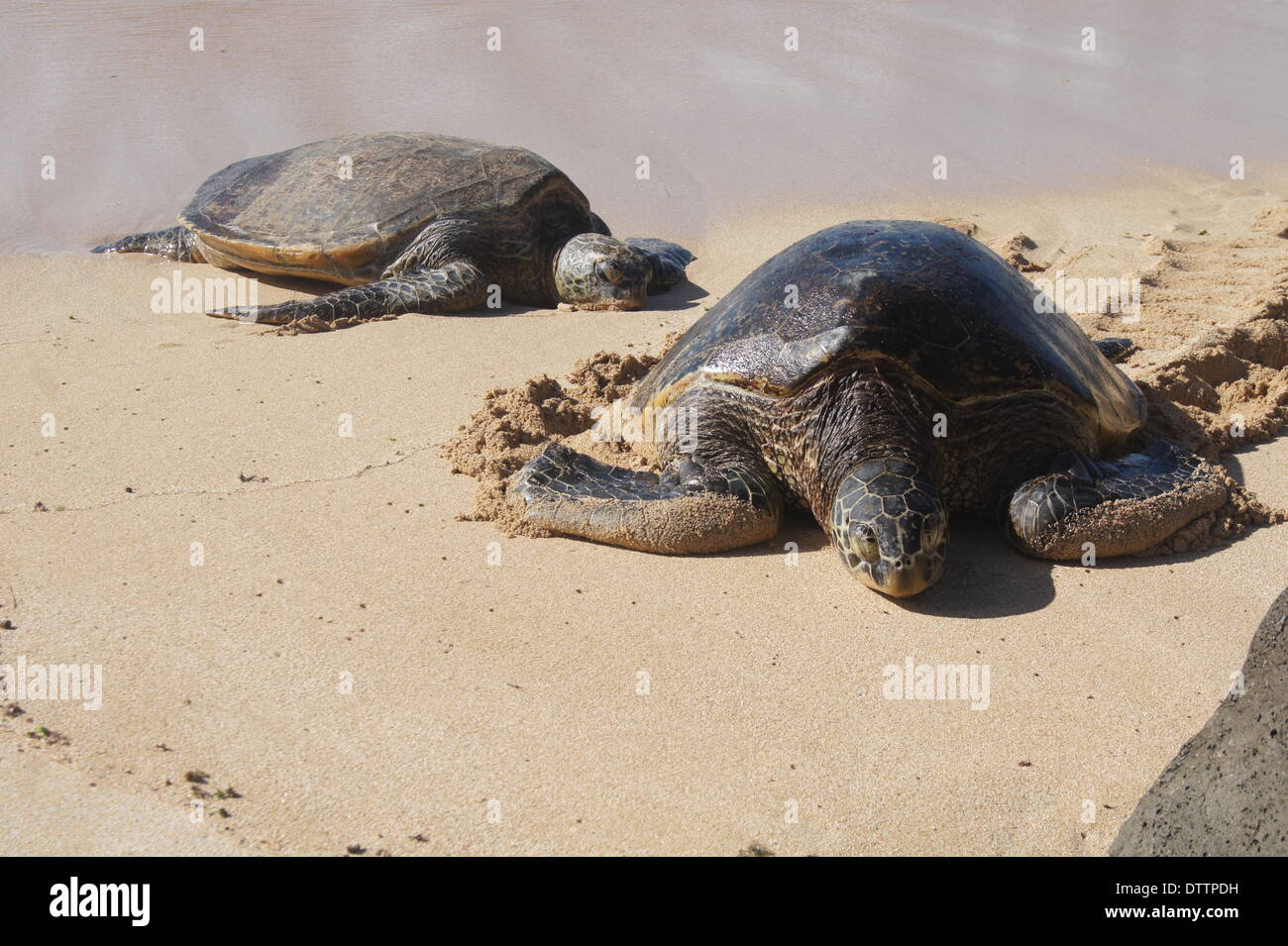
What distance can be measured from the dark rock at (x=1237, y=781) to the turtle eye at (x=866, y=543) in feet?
4.75

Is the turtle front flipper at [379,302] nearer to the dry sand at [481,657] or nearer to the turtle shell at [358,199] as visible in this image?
the turtle shell at [358,199]

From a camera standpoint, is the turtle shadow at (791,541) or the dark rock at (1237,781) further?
the turtle shadow at (791,541)

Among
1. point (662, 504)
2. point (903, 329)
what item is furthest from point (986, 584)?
point (662, 504)

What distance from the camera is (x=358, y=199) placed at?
7.36 m

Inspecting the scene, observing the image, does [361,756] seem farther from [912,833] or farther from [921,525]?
[921,525]

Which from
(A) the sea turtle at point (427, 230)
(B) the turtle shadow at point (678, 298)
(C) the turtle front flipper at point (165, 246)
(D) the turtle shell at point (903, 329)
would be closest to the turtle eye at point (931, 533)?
(D) the turtle shell at point (903, 329)

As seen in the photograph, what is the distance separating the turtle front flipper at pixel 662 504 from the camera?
3986 mm

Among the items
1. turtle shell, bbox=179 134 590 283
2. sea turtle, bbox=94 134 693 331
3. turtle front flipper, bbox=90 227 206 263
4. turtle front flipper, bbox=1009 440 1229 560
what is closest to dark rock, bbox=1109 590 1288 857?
turtle front flipper, bbox=1009 440 1229 560

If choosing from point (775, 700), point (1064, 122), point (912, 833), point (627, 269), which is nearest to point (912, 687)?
point (775, 700)

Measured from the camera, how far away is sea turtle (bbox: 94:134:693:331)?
22.9 feet

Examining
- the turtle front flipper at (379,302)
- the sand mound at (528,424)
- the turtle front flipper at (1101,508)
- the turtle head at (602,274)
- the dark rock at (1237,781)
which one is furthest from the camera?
the turtle head at (602,274)

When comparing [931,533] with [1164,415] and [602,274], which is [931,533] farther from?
[602,274]

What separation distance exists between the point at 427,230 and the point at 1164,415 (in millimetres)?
4501
